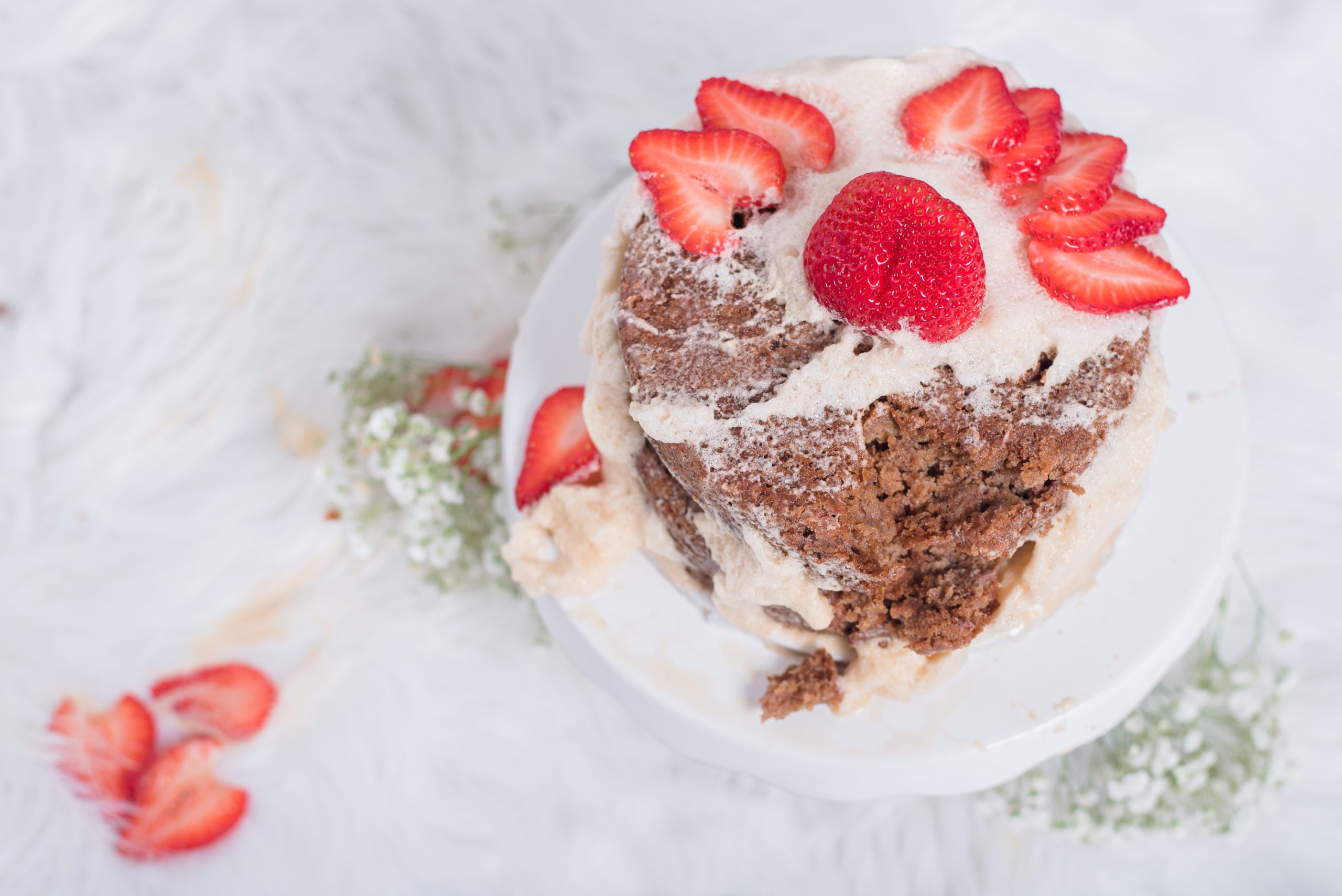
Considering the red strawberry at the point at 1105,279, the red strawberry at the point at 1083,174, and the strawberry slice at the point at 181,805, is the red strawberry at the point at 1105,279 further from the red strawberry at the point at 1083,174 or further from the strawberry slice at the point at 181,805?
the strawberry slice at the point at 181,805

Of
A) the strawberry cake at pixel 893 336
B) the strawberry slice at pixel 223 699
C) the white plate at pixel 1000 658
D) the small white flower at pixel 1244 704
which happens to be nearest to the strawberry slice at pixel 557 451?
the white plate at pixel 1000 658

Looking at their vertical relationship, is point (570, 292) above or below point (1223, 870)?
above

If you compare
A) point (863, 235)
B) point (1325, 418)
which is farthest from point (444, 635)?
point (1325, 418)

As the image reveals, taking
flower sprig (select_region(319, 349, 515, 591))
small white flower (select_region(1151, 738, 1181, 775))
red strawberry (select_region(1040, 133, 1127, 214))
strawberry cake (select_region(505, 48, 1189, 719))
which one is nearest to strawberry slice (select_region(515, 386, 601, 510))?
strawberry cake (select_region(505, 48, 1189, 719))


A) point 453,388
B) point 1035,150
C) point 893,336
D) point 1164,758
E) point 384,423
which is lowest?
point 1164,758

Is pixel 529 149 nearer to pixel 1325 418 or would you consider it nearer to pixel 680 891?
pixel 680 891

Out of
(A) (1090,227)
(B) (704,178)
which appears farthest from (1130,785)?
(B) (704,178)

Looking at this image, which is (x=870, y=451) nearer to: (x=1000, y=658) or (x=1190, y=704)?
(x=1000, y=658)
